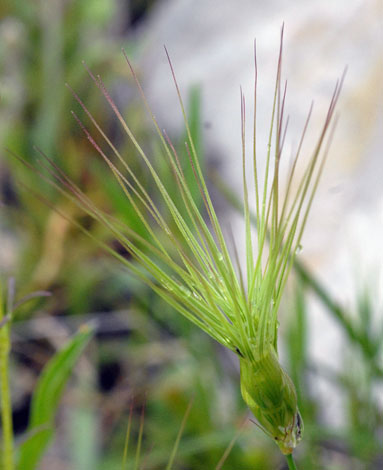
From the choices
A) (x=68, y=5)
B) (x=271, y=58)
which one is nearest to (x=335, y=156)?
(x=271, y=58)

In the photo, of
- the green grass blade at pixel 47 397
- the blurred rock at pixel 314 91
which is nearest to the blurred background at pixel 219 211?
the blurred rock at pixel 314 91

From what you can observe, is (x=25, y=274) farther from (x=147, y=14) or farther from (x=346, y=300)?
(x=147, y=14)

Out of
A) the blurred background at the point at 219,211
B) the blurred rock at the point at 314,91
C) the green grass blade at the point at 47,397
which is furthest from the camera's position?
the blurred rock at the point at 314,91

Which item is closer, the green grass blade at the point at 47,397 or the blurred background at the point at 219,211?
the green grass blade at the point at 47,397

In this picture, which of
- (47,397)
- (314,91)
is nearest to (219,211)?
(314,91)

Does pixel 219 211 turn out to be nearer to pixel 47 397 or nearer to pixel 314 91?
pixel 314 91

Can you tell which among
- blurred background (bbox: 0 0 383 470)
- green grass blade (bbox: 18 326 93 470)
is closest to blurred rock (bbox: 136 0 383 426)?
blurred background (bbox: 0 0 383 470)

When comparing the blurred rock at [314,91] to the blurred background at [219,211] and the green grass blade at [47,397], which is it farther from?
the green grass blade at [47,397]

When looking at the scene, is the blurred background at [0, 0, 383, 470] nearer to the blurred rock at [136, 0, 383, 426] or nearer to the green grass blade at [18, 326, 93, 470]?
the blurred rock at [136, 0, 383, 426]
